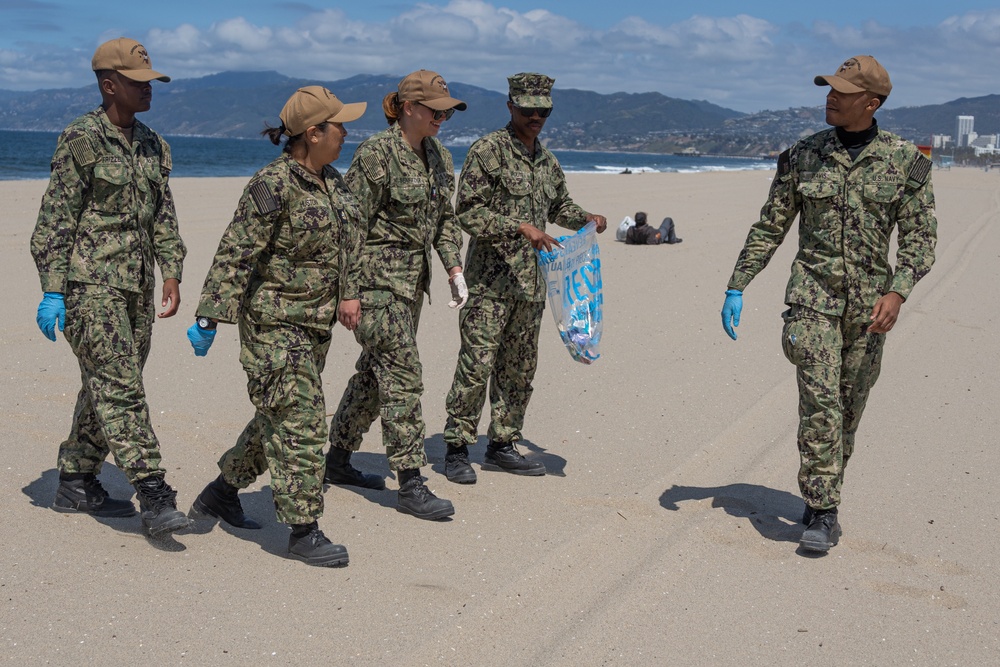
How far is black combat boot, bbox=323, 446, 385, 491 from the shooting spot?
599 centimetres

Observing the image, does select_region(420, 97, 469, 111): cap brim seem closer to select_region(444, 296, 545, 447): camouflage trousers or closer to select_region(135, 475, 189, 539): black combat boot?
select_region(444, 296, 545, 447): camouflage trousers

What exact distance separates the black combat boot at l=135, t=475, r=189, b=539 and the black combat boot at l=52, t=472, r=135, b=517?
19.8 inches

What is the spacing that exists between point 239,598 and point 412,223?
86.3 inches

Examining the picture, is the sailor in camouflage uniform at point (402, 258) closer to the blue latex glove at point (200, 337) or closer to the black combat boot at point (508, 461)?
the black combat boot at point (508, 461)

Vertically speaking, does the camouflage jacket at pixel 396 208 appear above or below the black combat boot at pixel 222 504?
above

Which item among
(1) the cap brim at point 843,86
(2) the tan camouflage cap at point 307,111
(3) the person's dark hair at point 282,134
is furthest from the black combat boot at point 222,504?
(1) the cap brim at point 843,86

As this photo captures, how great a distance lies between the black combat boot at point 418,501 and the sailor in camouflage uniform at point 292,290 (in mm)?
727

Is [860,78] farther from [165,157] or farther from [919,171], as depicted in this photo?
[165,157]

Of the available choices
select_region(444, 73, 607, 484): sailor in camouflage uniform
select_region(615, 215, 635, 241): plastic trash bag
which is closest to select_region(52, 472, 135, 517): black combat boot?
select_region(444, 73, 607, 484): sailor in camouflage uniform

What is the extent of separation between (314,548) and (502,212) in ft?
7.57

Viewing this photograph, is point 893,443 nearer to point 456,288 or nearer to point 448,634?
point 456,288

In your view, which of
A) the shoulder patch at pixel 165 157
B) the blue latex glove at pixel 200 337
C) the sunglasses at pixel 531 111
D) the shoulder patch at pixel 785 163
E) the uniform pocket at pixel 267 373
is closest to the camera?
the blue latex glove at pixel 200 337

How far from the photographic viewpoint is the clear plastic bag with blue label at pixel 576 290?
6324mm

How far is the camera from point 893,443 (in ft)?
23.6
